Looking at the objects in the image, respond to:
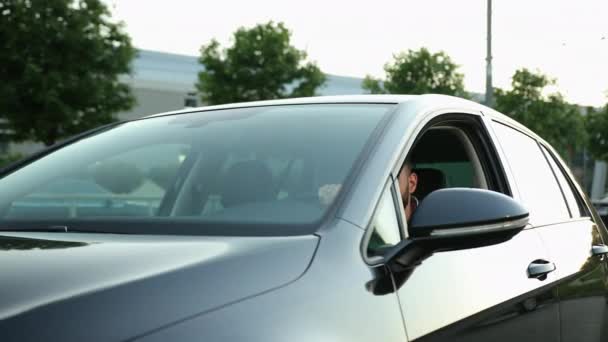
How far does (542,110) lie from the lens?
149ft

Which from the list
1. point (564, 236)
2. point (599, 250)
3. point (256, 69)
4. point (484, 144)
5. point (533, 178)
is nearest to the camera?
point (484, 144)

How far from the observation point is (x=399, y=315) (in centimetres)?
217

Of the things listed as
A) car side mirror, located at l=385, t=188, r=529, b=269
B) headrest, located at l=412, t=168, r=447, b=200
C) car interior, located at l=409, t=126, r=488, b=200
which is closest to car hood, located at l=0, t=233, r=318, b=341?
car side mirror, located at l=385, t=188, r=529, b=269

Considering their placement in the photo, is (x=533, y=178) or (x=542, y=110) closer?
(x=533, y=178)

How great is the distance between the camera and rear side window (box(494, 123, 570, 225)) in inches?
136

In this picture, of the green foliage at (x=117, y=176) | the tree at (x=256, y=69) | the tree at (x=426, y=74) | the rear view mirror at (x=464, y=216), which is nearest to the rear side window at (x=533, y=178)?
the rear view mirror at (x=464, y=216)

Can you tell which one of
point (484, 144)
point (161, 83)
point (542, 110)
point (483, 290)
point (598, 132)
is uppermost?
point (161, 83)

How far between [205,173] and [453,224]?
104cm

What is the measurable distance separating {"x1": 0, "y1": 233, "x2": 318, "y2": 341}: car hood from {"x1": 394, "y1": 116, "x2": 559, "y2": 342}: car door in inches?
15.3

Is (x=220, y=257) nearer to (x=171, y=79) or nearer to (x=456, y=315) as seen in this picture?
(x=456, y=315)

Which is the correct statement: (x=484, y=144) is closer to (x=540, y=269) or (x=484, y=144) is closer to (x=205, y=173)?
(x=540, y=269)

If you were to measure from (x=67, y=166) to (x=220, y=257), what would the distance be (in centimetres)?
119

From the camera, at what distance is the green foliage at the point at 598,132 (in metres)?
46.3

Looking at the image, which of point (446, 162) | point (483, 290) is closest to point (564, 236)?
point (446, 162)
